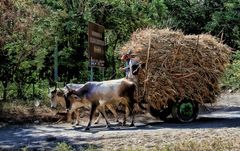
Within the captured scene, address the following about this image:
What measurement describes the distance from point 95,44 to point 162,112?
A: 3.29m

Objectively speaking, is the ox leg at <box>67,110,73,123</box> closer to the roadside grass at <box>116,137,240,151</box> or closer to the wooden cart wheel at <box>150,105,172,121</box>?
the wooden cart wheel at <box>150,105,172,121</box>

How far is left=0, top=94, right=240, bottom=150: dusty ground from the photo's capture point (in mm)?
9742

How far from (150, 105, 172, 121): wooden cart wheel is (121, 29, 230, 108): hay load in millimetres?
486

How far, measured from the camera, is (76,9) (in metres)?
21.9

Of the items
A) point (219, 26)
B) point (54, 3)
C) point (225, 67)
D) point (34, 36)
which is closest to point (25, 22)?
point (34, 36)

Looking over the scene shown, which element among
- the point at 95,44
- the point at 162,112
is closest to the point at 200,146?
the point at 162,112

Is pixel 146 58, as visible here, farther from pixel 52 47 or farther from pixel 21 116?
pixel 52 47

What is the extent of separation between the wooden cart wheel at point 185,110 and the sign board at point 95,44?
3.31m

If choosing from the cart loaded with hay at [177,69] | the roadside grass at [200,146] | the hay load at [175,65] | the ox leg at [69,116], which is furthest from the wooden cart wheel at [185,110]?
the roadside grass at [200,146]

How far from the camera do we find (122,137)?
38.4 ft

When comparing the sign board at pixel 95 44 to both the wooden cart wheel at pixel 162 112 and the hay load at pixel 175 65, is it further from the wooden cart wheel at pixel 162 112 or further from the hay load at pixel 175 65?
the wooden cart wheel at pixel 162 112

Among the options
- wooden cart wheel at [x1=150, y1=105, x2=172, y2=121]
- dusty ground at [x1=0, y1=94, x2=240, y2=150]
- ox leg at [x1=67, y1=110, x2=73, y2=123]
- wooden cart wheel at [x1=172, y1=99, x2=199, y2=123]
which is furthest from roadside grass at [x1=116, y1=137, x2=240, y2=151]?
ox leg at [x1=67, y1=110, x2=73, y2=123]

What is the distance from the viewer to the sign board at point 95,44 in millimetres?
16891

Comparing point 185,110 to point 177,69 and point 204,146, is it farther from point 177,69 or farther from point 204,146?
point 204,146
